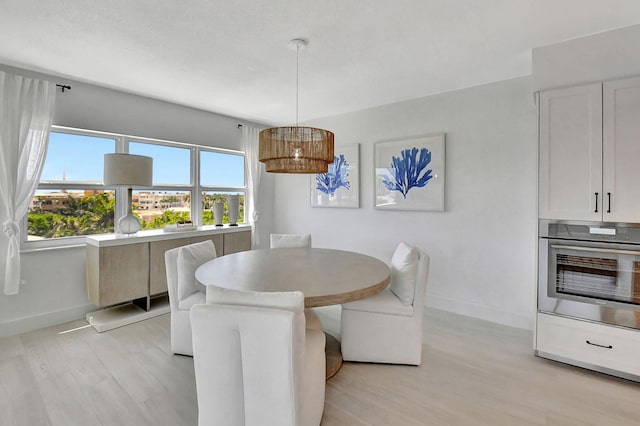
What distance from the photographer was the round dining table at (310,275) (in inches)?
72.3

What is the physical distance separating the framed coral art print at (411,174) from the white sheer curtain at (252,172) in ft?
6.38

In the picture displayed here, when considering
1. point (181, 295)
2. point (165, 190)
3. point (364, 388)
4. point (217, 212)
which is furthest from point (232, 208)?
point (364, 388)

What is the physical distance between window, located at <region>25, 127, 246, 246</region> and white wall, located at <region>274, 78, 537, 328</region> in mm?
2334

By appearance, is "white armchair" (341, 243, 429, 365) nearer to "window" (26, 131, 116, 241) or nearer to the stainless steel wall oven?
the stainless steel wall oven

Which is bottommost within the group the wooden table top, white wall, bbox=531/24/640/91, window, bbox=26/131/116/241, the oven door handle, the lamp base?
the wooden table top

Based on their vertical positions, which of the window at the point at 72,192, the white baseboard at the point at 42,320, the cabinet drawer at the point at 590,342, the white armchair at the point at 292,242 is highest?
the window at the point at 72,192

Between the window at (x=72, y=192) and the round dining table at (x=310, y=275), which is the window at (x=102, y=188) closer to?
the window at (x=72, y=192)

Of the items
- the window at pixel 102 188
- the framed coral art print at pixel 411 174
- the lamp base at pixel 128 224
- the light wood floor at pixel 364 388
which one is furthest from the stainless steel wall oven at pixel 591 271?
the window at pixel 102 188

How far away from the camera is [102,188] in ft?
11.5

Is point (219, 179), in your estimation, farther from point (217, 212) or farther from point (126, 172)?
point (126, 172)

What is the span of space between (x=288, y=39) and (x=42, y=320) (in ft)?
11.5

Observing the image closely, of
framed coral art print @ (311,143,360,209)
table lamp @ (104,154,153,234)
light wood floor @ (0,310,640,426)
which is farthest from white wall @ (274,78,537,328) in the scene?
table lamp @ (104,154,153,234)

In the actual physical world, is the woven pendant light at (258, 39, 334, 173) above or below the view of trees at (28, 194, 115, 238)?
above

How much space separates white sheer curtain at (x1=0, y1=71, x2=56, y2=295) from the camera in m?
2.79
